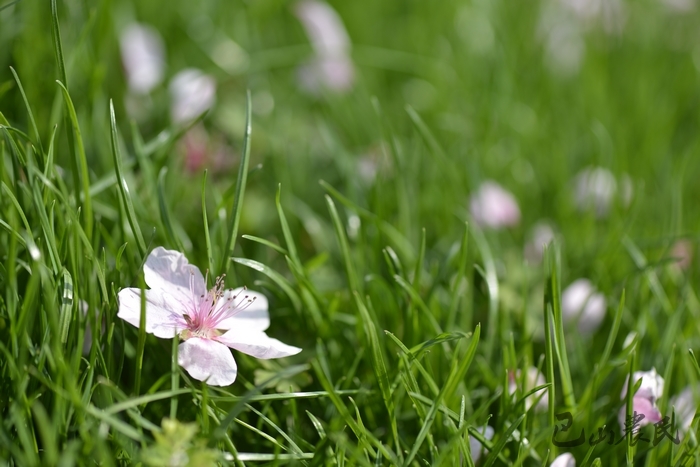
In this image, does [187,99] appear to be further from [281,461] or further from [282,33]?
[281,461]

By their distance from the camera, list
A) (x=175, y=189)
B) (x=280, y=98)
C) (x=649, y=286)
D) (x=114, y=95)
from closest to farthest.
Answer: (x=649, y=286)
(x=175, y=189)
(x=114, y=95)
(x=280, y=98)

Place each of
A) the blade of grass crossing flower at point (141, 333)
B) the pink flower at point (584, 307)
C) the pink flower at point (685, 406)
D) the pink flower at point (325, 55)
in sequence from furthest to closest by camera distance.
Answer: the pink flower at point (325, 55) → the pink flower at point (584, 307) → the pink flower at point (685, 406) → the blade of grass crossing flower at point (141, 333)

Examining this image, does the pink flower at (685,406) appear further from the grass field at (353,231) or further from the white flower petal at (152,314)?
the white flower petal at (152,314)

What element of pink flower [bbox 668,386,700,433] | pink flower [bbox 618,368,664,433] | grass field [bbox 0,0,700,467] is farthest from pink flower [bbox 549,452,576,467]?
pink flower [bbox 668,386,700,433]

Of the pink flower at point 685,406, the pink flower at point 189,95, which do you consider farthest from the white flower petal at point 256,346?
the pink flower at point 189,95

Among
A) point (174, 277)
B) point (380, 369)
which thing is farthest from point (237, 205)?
point (380, 369)

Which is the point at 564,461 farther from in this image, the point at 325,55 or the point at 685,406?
the point at 325,55

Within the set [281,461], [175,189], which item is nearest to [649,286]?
[281,461]
